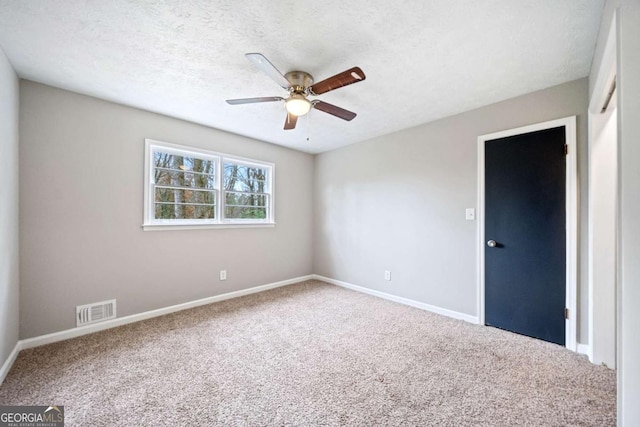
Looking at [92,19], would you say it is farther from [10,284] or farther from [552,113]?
[552,113]

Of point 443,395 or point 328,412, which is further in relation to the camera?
point 443,395

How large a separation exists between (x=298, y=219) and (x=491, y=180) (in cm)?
297

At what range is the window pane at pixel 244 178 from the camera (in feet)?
12.3

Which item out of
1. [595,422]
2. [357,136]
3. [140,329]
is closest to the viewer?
[595,422]

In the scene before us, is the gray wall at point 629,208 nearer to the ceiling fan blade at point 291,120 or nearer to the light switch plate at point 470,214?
the light switch plate at point 470,214

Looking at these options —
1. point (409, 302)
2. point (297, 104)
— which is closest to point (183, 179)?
point (297, 104)

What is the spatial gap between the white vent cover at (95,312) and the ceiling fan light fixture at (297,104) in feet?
9.03

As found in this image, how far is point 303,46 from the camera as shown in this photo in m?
1.83

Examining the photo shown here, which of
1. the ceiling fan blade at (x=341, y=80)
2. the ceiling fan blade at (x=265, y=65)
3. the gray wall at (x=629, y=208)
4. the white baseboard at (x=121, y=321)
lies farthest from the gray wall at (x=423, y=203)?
the ceiling fan blade at (x=265, y=65)

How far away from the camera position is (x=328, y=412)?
1538mm

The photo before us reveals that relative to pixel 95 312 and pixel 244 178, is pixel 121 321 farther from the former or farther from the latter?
pixel 244 178

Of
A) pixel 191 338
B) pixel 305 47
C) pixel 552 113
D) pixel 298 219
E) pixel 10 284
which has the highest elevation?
pixel 305 47

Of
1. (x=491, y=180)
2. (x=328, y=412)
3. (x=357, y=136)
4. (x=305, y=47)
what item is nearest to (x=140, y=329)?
(x=328, y=412)

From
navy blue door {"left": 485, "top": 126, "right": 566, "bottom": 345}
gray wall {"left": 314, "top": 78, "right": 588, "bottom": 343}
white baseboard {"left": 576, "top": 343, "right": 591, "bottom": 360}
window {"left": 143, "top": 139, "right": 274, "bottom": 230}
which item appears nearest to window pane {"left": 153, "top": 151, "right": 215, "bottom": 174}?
window {"left": 143, "top": 139, "right": 274, "bottom": 230}
